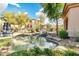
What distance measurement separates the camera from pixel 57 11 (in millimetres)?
2033

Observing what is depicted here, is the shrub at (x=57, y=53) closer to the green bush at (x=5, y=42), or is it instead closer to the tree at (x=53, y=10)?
the tree at (x=53, y=10)

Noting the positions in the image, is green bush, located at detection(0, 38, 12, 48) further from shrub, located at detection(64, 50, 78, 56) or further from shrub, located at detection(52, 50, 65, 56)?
shrub, located at detection(64, 50, 78, 56)

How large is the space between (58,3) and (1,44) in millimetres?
716

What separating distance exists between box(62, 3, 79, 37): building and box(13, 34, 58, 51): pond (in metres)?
0.23

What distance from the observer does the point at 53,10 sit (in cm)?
203

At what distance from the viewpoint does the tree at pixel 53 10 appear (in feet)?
6.63

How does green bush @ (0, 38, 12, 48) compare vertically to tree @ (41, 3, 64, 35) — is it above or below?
below

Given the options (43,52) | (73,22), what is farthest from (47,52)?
(73,22)

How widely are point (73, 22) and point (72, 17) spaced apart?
0.17 feet

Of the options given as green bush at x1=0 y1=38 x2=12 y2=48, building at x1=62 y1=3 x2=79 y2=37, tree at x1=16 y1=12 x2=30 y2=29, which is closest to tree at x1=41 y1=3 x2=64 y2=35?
building at x1=62 y1=3 x2=79 y2=37

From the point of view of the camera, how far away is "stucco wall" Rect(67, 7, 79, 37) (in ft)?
6.54

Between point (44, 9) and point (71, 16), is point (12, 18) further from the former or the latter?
point (71, 16)

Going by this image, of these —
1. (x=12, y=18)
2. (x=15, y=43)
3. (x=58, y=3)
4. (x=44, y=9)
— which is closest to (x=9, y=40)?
(x=15, y=43)

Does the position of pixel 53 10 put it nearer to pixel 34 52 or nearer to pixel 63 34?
pixel 63 34
